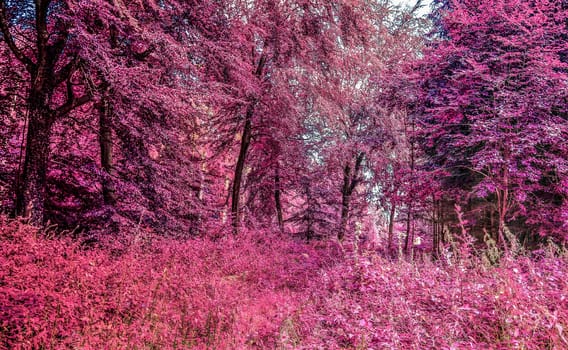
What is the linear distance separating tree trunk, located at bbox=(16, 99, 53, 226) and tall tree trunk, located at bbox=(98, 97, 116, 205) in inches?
46.4

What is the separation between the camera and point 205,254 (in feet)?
25.5

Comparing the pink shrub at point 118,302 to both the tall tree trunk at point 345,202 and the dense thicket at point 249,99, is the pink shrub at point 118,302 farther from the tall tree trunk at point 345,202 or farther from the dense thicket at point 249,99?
the tall tree trunk at point 345,202

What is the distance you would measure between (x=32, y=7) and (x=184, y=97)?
2962 millimetres

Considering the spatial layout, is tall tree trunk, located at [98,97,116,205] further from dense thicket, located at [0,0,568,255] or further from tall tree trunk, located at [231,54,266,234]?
tall tree trunk, located at [231,54,266,234]

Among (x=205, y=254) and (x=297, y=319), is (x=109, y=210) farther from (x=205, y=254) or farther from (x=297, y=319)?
(x=297, y=319)

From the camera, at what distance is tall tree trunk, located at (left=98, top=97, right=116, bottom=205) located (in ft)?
23.7

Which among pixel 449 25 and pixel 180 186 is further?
pixel 449 25

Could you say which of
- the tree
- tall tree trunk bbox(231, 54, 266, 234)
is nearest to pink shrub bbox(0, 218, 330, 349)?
the tree

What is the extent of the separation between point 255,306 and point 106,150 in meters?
5.03

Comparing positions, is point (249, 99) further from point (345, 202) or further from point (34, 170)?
point (345, 202)

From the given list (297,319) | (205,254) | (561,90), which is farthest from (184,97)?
(561,90)

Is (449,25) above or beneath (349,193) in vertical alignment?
above

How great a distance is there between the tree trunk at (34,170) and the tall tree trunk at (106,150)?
46.4 inches

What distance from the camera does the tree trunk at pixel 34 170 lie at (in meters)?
5.96
